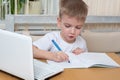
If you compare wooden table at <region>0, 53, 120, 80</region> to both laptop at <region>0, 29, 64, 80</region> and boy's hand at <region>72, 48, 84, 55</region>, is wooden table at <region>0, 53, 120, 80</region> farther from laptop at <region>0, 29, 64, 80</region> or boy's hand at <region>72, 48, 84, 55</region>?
boy's hand at <region>72, 48, 84, 55</region>

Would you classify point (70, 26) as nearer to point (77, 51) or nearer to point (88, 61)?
point (77, 51)

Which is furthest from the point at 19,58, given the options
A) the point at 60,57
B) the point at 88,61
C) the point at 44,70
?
the point at 88,61

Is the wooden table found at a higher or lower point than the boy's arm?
lower

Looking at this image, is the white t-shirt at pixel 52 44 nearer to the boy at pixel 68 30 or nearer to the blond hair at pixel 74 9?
the boy at pixel 68 30

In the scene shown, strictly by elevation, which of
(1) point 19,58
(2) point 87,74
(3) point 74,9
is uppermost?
(3) point 74,9

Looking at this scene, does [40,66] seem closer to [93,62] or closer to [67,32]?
[93,62]

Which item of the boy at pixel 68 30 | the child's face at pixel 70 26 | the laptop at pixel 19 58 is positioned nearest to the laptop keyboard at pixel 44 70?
the laptop at pixel 19 58

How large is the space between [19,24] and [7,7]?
18cm

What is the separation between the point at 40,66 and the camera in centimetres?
103

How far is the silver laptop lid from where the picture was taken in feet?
2.76

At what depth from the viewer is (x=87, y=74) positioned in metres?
1.02

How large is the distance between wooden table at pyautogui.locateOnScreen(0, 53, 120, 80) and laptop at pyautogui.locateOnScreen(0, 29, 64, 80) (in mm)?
28

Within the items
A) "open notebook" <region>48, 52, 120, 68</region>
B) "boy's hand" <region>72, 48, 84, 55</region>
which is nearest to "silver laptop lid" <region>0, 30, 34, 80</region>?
"open notebook" <region>48, 52, 120, 68</region>

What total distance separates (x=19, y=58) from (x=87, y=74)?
1.10ft
